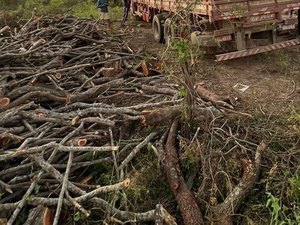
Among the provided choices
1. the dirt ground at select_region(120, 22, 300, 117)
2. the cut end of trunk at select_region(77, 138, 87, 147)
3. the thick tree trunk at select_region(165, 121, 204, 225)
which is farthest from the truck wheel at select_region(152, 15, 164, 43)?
the cut end of trunk at select_region(77, 138, 87, 147)

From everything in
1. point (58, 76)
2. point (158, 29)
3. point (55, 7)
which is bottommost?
point (58, 76)

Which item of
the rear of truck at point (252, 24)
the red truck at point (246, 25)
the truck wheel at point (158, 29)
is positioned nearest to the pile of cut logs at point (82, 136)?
the red truck at point (246, 25)

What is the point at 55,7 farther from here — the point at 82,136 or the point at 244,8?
the point at 82,136

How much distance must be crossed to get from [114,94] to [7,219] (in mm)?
2879

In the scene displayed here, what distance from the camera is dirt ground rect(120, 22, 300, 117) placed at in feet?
21.3

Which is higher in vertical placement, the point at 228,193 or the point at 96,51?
the point at 96,51

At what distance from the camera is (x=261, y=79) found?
25.8 ft

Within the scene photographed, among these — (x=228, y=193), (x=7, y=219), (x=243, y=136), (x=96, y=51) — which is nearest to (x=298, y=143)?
(x=243, y=136)

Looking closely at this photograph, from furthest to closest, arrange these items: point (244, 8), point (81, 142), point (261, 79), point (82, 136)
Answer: point (244, 8)
point (261, 79)
point (82, 136)
point (81, 142)

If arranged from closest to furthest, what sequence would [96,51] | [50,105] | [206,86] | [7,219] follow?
[7,219] < [50,105] < [206,86] < [96,51]

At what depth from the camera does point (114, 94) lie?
6711mm

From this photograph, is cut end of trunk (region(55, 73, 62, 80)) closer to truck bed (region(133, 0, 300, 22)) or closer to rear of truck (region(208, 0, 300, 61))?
truck bed (region(133, 0, 300, 22))

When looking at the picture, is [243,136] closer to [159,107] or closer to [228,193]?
[228,193]

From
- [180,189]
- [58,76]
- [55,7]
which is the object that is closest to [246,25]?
[58,76]
